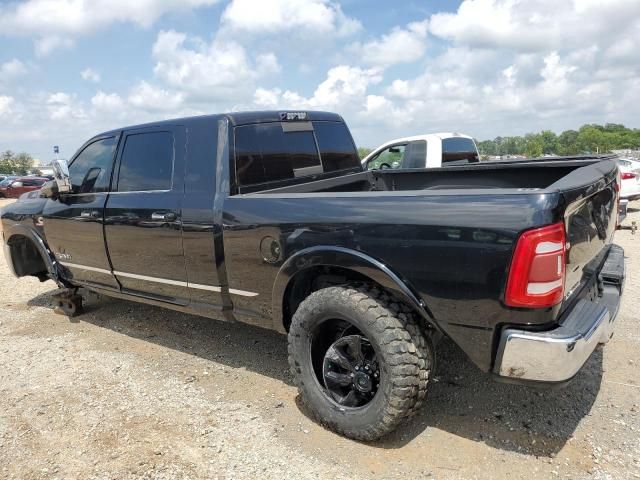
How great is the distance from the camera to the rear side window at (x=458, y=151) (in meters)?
8.48

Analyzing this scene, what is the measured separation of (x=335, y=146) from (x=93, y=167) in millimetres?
2191

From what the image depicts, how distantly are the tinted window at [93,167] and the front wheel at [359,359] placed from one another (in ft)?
7.95

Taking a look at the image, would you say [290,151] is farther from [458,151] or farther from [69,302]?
[458,151]

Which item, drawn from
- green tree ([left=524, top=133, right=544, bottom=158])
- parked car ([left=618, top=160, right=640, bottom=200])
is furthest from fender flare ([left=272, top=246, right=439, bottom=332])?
green tree ([left=524, top=133, right=544, bottom=158])

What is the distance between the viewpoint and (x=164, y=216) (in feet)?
12.0

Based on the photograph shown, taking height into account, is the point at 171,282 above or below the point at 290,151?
below

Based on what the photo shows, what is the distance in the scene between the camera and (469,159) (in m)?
9.09

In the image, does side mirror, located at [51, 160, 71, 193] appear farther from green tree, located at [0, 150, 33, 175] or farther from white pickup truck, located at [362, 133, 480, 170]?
green tree, located at [0, 150, 33, 175]

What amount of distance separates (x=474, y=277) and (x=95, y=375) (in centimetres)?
310

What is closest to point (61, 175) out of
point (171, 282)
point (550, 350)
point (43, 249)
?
point (43, 249)

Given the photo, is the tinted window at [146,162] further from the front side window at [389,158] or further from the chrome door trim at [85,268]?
the front side window at [389,158]

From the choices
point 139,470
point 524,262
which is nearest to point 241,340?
point 139,470

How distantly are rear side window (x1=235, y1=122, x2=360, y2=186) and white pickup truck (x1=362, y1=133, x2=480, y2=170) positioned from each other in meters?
3.80

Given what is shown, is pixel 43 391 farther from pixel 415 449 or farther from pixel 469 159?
pixel 469 159
